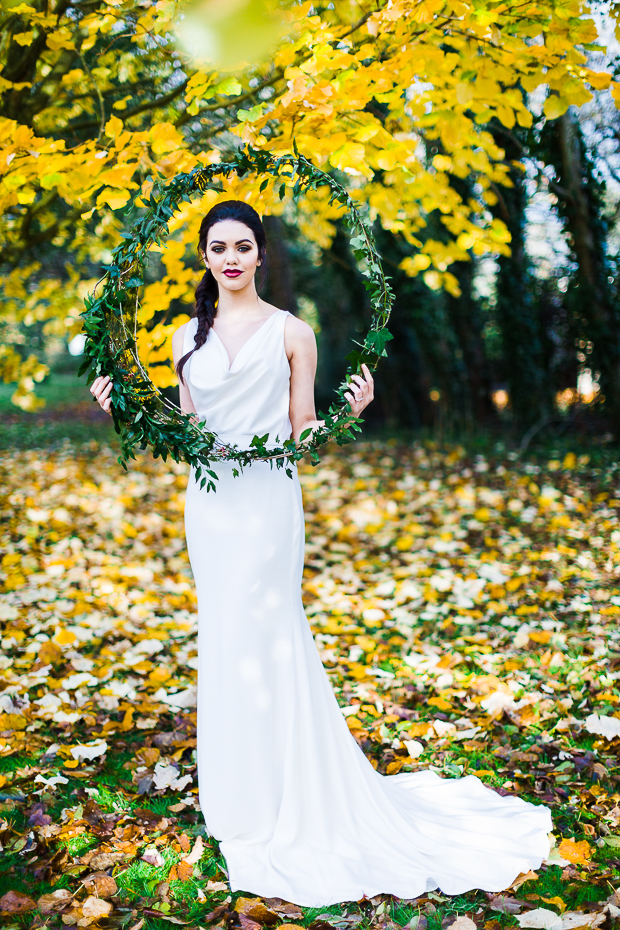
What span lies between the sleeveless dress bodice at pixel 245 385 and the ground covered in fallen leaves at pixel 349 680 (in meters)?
1.65

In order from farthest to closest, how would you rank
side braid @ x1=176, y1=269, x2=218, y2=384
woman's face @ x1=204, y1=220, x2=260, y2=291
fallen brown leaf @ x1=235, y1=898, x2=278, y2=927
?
side braid @ x1=176, y1=269, x2=218, y2=384 → woman's face @ x1=204, y1=220, x2=260, y2=291 → fallen brown leaf @ x1=235, y1=898, x2=278, y2=927

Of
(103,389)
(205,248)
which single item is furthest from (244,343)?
(103,389)

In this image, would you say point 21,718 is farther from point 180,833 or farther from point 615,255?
point 615,255

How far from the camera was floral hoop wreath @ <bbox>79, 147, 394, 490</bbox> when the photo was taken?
2.54m

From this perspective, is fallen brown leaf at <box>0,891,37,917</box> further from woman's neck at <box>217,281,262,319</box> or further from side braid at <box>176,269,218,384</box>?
woman's neck at <box>217,281,262,319</box>

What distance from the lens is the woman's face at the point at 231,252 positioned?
102 inches

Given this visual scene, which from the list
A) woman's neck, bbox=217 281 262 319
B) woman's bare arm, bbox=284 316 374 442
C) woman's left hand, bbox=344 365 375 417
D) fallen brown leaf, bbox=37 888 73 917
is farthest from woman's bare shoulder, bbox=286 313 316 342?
fallen brown leaf, bbox=37 888 73 917

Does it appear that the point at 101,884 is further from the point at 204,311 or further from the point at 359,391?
the point at 204,311

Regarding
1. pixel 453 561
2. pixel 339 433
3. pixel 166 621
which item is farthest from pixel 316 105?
pixel 453 561

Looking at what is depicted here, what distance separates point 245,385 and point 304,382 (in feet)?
0.79

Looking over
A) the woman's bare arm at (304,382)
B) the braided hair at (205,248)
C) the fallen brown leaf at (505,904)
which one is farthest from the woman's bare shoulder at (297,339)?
the fallen brown leaf at (505,904)

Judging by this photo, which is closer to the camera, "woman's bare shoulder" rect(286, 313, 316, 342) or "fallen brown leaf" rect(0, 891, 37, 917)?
"fallen brown leaf" rect(0, 891, 37, 917)

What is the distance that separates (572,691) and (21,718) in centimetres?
292

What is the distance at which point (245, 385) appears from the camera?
103 inches
